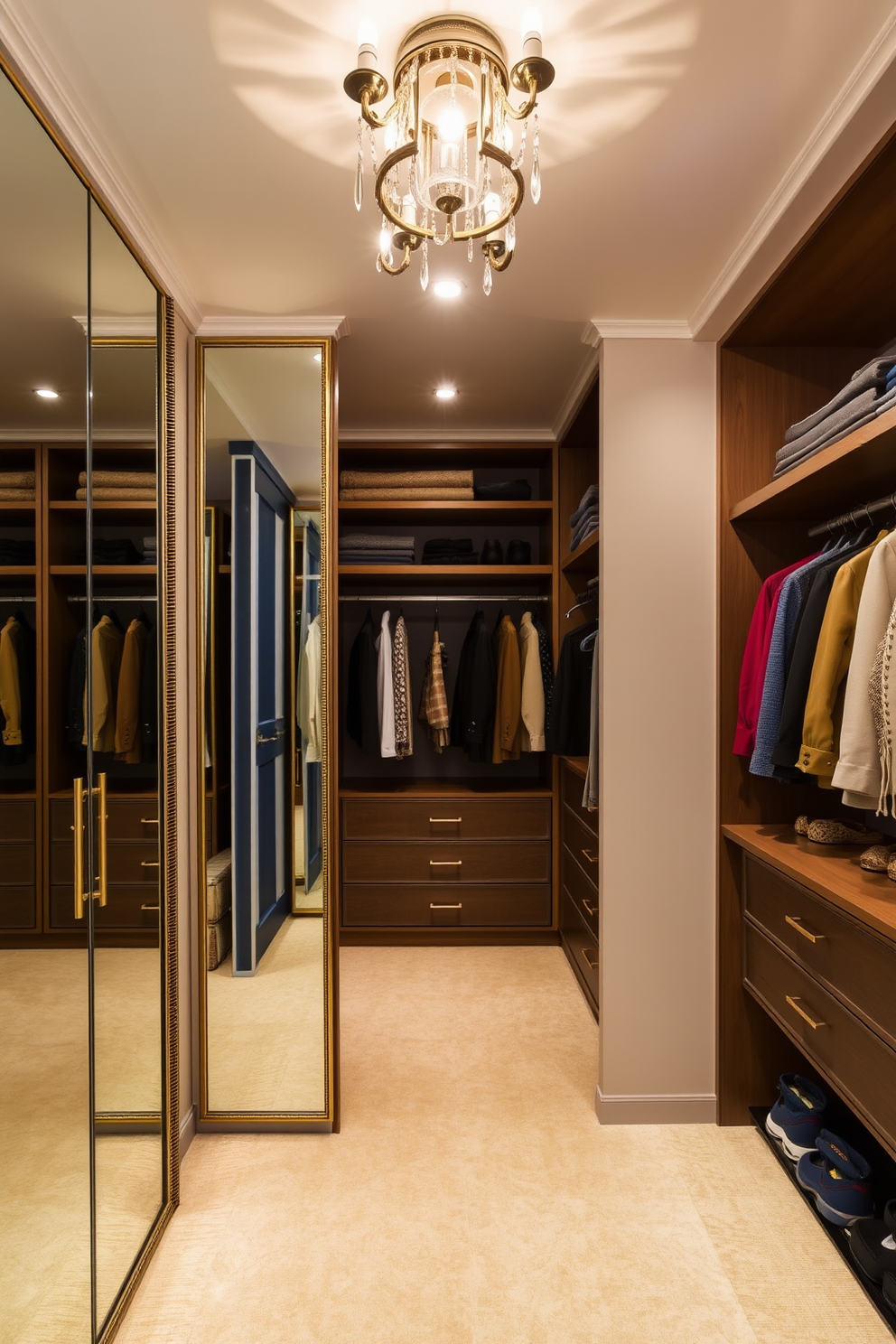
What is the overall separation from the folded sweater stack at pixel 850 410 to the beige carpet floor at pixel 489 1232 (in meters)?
1.95

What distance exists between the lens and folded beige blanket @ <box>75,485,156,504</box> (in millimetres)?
1599

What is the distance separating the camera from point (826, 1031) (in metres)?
1.86

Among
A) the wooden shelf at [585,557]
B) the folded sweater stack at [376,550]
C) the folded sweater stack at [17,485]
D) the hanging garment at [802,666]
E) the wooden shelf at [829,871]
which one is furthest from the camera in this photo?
the folded sweater stack at [376,550]

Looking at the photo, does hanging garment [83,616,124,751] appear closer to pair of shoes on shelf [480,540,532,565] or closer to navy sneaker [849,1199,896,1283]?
navy sneaker [849,1199,896,1283]

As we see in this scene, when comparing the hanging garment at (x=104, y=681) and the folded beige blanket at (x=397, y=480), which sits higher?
the folded beige blanket at (x=397, y=480)

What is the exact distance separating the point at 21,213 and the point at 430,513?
2722 millimetres

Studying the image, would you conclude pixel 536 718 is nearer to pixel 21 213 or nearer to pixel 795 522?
pixel 795 522

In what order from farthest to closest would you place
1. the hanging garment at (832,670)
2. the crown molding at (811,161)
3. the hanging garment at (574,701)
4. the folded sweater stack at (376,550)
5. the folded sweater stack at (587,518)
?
the folded sweater stack at (376,550)
the hanging garment at (574,701)
the folded sweater stack at (587,518)
the hanging garment at (832,670)
the crown molding at (811,161)

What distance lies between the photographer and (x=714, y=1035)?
2.48 meters

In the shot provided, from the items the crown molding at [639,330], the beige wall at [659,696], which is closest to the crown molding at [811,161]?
the crown molding at [639,330]

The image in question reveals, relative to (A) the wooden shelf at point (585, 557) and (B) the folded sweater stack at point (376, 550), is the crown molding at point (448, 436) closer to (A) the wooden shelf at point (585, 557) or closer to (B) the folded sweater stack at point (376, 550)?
(B) the folded sweater stack at point (376, 550)

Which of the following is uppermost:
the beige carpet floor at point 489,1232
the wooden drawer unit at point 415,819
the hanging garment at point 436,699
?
the hanging garment at point 436,699

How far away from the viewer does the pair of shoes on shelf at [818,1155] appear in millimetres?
1955

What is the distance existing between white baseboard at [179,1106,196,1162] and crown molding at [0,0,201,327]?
2.34 m
